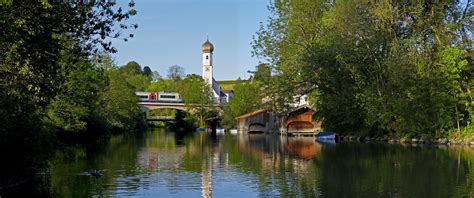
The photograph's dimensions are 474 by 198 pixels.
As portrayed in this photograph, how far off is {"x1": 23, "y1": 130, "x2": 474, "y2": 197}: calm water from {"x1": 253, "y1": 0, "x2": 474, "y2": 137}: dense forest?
13.5 m

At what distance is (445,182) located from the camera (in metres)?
24.9

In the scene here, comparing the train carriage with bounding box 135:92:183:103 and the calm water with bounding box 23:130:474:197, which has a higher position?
the train carriage with bounding box 135:92:183:103

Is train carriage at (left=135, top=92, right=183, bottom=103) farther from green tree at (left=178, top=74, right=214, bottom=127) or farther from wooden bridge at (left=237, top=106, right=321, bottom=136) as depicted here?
wooden bridge at (left=237, top=106, right=321, bottom=136)

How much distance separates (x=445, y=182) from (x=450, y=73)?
28.5m

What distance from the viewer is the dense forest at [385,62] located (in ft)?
171

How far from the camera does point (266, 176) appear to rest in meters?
27.6

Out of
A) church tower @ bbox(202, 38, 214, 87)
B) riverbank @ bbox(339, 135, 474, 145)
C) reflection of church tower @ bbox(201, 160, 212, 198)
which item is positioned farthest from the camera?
church tower @ bbox(202, 38, 214, 87)

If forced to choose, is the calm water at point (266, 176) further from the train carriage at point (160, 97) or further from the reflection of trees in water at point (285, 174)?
the train carriage at point (160, 97)

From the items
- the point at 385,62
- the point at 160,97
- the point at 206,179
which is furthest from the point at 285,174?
the point at 160,97

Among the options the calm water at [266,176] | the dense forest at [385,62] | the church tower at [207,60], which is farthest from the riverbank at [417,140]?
the church tower at [207,60]

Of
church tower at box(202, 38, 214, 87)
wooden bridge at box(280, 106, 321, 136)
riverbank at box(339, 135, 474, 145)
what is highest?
church tower at box(202, 38, 214, 87)

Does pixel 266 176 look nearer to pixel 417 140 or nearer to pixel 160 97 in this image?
pixel 417 140

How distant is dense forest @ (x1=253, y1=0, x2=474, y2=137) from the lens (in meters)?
52.1

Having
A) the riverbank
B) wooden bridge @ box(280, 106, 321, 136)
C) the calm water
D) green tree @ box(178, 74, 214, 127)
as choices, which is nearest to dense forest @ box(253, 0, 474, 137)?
the riverbank
